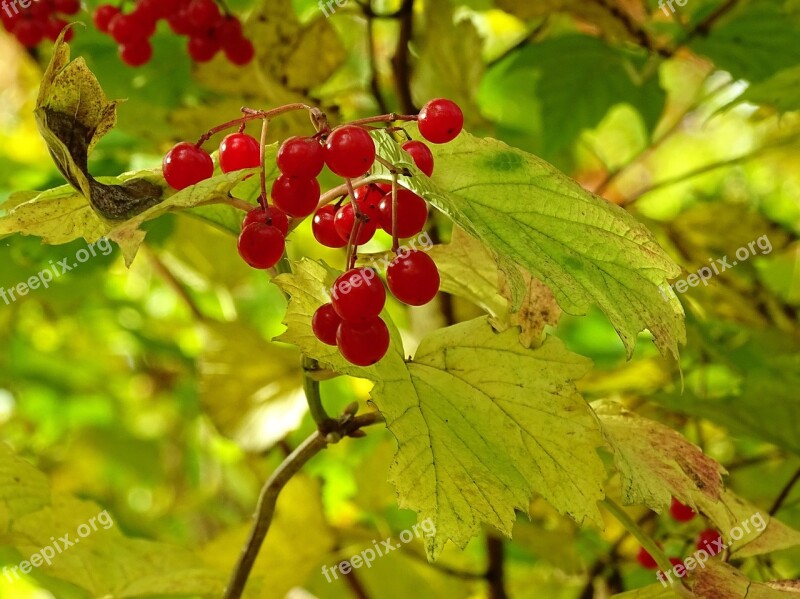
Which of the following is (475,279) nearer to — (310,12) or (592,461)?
(592,461)

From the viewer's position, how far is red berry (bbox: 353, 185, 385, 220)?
0.59 m

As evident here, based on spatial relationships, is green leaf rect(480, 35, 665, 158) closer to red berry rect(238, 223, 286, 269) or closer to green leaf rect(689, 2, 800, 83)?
green leaf rect(689, 2, 800, 83)

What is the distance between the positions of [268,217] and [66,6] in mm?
831

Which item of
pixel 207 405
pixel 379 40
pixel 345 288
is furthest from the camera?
pixel 379 40

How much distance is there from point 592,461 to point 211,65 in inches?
30.1

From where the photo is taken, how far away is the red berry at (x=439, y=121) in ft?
1.86

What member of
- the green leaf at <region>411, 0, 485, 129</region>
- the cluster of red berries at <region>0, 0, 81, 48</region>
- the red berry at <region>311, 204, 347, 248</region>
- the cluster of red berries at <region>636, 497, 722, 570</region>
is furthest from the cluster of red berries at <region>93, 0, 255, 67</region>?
the cluster of red berries at <region>636, 497, 722, 570</region>

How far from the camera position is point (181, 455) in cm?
212

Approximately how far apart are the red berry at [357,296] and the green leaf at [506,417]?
0.09m

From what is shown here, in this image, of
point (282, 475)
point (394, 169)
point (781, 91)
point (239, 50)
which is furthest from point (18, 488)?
point (781, 91)

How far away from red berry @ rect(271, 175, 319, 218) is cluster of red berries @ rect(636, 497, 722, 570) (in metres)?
0.44

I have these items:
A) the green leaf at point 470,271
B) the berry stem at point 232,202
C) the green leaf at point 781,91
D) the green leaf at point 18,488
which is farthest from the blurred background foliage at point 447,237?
the berry stem at point 232,202

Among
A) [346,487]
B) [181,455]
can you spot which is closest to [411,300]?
[346,487]

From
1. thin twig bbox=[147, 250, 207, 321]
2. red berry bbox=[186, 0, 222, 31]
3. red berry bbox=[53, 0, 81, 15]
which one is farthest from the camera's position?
thin twig bbox=[147, 250, 207, 321]
